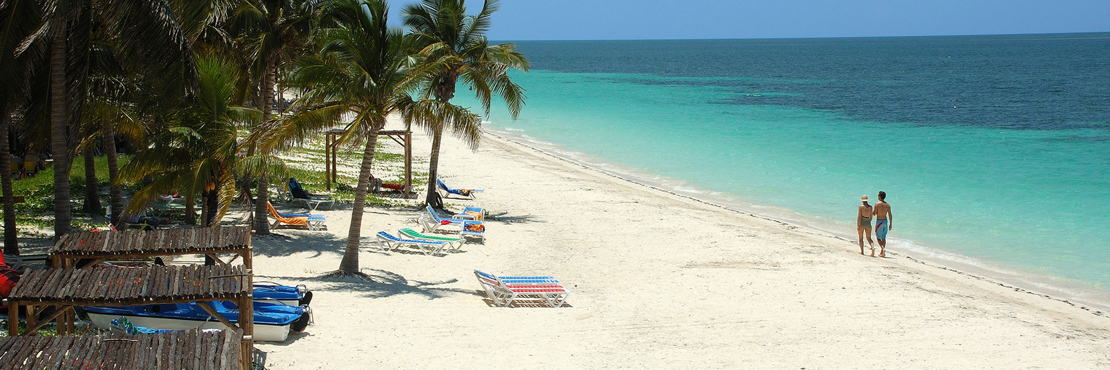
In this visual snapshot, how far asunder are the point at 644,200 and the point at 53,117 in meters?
14.0

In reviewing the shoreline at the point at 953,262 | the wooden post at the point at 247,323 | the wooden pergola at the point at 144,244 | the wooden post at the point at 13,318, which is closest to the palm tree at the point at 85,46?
the wooden pergola at the point at 144,244

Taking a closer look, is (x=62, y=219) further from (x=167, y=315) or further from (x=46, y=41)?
(x=167, y=315)

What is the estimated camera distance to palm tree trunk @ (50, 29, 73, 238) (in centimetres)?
937

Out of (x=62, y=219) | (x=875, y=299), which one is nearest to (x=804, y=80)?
(x=875, y=299)

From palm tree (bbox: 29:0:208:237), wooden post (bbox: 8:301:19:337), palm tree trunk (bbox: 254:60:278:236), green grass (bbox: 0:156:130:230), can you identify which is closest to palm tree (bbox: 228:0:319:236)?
palm tree trunk (bbox: 254:60:278:236)

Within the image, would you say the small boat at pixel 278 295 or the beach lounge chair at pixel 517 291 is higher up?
the small boat at pixel 278 295

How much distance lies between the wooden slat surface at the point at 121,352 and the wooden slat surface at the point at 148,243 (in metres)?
2.49

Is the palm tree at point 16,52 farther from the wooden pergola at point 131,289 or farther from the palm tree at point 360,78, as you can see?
the wooden pergola at point 131,289

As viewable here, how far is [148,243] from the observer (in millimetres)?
8312

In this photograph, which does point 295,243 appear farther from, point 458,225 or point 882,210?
point 882,210

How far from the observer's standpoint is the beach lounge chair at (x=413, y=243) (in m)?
13.7

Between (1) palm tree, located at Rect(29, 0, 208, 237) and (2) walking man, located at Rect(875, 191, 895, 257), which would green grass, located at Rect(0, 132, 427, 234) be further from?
(2) walking man, located at Rect(875, 191, 895, 257)

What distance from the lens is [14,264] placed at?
1002 cm

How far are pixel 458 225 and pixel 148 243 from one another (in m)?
7.68
